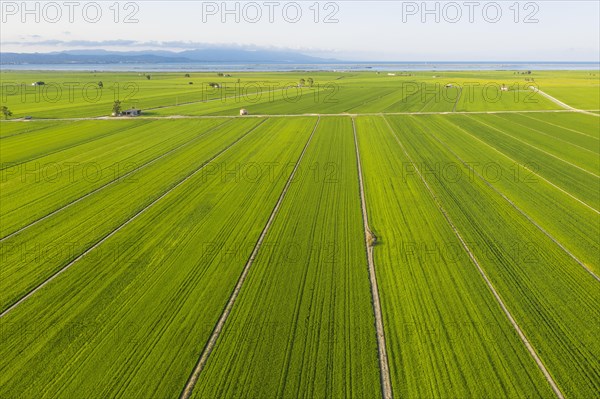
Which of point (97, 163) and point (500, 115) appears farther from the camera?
point (500, 115)

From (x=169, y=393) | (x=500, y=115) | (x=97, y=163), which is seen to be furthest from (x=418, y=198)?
(x=500, y=115)

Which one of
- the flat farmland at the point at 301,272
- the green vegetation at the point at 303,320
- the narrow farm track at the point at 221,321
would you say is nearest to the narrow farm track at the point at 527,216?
the flat farmland at the point at 301,272

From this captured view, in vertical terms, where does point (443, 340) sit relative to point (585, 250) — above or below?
below

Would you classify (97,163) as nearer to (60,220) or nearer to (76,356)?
(60,220)

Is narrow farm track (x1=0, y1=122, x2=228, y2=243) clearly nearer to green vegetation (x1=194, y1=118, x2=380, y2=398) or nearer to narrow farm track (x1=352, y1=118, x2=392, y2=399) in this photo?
green vegetation (x1=194, y1=118, x2=380, y2=398)

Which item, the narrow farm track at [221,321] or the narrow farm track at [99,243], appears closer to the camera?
the narrow farm track at [221,321]

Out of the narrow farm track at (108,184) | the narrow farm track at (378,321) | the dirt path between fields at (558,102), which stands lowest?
the narrow farm track at (378,321)

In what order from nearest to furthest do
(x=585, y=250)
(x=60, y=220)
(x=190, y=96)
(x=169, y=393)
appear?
(x=169, y=393) < (x=585, y=250) < (x=60, y=220) < (x=190, y=96)

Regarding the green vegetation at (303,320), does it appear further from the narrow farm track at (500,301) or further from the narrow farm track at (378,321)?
the narrow farm track at (500,301)

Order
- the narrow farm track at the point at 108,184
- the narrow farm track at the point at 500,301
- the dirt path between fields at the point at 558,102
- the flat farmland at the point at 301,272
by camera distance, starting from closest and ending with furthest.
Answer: the narrow farm track at the point at 500,301 < the flat farmland at the point at 301,272 < the narrow farm track at the point at 108,184 < the dirt path between fields at the point at 558,102
